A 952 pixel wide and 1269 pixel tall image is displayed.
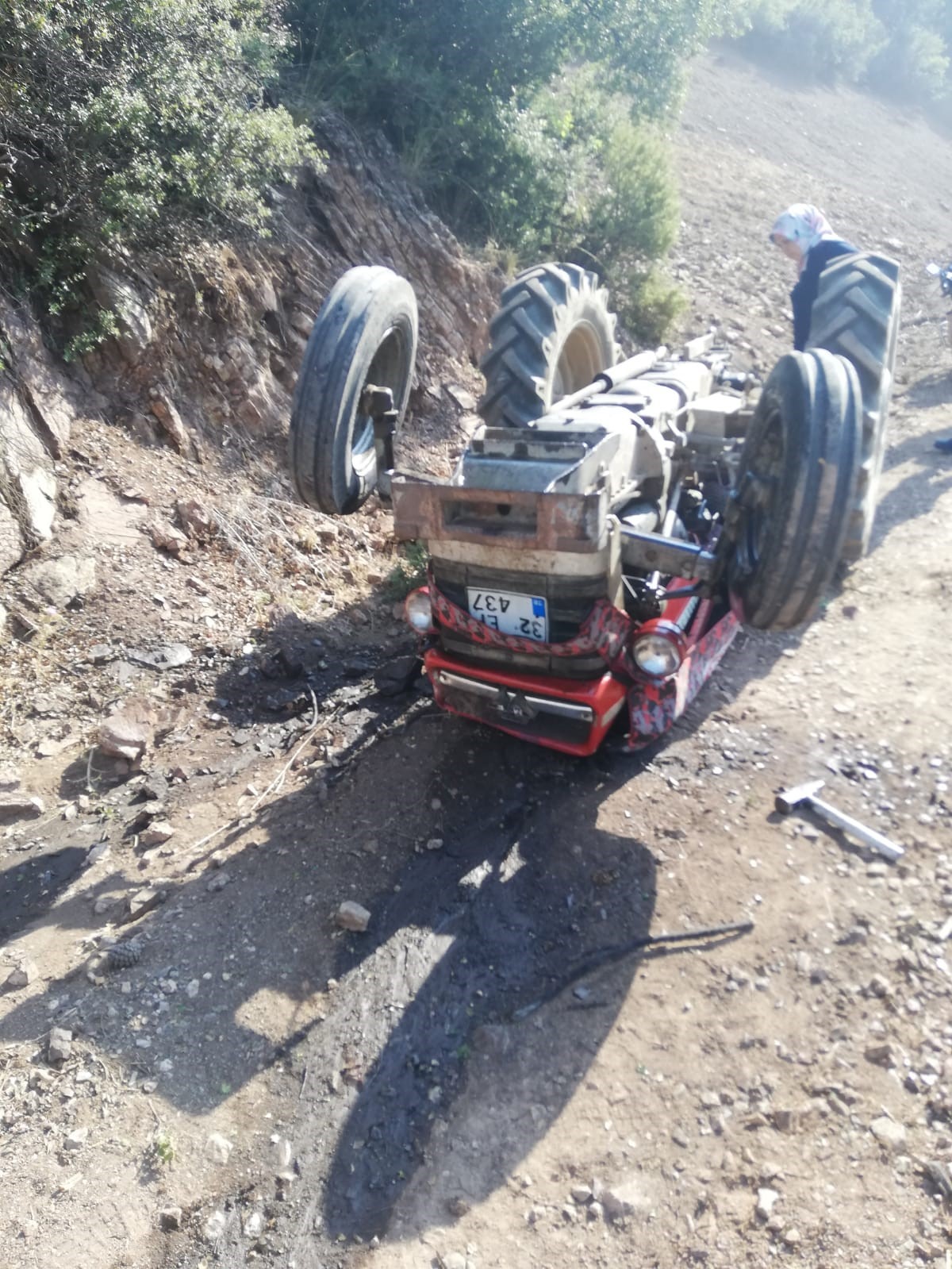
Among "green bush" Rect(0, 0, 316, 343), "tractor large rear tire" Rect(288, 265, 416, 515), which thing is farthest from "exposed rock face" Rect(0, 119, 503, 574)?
"tractor large rear tire" Rect(288, 265, 416, 515)

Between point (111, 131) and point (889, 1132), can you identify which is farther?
point (111, 131)

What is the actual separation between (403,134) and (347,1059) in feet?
29.8

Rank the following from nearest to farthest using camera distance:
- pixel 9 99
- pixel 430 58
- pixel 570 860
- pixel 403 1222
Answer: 1. pixel 403 1222
2. pixel 570 860
3. pixel 9 99
4. pixel 430 58

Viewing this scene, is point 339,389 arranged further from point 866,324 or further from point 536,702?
point 866,324

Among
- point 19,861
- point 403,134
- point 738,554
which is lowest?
point 19,861

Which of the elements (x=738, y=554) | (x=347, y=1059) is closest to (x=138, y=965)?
(x=347, y=1059)

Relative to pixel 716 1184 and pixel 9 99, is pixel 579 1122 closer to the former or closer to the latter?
pixel 716 1184

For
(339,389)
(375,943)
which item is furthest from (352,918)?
(339,389)

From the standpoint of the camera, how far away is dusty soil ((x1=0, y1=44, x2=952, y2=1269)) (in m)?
2.76

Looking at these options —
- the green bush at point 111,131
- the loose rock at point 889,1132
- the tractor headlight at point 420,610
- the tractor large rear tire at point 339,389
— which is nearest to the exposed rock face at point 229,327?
the green bush at point 111,131

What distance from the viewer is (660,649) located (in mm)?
3957

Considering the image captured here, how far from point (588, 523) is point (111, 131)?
4416mm

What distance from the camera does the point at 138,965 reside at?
3490 mm

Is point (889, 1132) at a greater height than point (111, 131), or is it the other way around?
point (111, 131)
